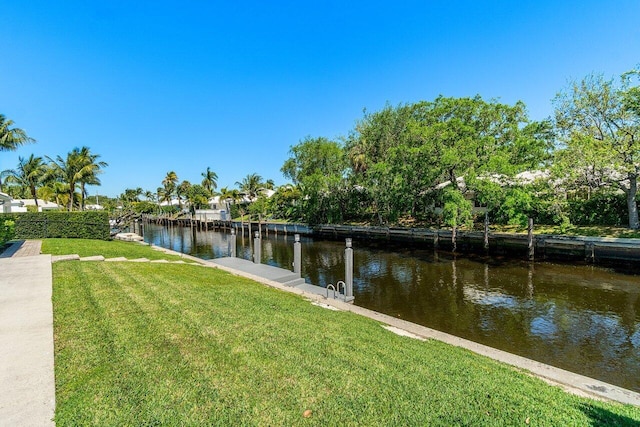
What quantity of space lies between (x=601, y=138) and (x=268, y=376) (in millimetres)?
25413

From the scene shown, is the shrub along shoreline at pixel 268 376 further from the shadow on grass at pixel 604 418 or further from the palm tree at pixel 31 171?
the palm tree at pixel 31 171

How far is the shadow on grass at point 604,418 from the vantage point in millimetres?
3008

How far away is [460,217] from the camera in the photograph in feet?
65.7

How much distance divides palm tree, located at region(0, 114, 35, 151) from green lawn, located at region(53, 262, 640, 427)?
25.2 meters

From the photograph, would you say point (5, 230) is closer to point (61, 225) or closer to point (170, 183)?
point (61, 225)

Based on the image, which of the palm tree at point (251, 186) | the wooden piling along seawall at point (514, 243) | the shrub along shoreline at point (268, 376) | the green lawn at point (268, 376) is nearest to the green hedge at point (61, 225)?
the green lawn at point (268, 376)

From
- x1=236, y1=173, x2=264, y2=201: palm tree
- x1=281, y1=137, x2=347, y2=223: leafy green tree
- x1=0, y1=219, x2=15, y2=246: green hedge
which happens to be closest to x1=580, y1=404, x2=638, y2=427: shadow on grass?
x1=0, y1=219, x2=15, y2=246: green hedge

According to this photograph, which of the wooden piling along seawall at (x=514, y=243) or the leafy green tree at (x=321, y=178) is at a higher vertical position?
the leafy green tree at (x=321, y=178)

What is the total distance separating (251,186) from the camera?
61.9 metres

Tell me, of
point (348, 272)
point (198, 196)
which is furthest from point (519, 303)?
point (198, 196)

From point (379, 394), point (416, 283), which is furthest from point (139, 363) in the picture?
point (416, 283)

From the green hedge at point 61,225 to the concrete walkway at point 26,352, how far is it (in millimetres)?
12689

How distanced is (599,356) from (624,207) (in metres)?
19.6

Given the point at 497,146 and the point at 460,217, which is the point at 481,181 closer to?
the point at 460,217
